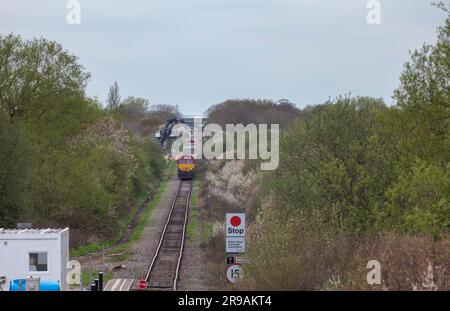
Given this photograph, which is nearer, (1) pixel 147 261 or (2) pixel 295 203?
(2) pixel 295 203

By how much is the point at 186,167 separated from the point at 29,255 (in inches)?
2360

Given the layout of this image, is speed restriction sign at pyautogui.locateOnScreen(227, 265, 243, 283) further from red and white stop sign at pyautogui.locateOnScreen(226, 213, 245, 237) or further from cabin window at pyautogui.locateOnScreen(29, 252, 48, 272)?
cabin window at pyautogui.locateOnScreen(29, 252, 48, 272)

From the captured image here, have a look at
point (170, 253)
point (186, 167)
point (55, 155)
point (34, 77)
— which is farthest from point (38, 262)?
point (186, 167)

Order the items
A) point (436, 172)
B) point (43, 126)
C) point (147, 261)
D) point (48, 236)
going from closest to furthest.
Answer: point (48, 236) < point (436, 172) < point (147, 261) < point (43, 126)

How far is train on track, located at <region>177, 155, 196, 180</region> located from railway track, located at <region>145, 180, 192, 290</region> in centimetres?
2404

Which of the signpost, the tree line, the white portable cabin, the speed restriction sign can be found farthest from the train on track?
the speed restriction sign

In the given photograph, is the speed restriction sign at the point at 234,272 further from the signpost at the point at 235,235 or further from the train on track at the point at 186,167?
the train on track at the point at 186,167

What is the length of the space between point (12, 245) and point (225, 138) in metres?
65.3

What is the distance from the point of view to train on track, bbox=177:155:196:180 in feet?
266

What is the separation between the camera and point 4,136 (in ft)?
111

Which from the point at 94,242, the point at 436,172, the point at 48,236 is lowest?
the point at 94,242

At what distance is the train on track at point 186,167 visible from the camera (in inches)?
3196
